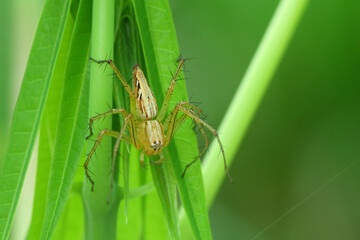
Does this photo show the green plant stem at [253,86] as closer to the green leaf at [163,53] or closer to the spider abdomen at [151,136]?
the spider abdomen at [151,136]


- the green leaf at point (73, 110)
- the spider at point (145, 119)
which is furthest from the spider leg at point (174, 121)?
the green leaf at point (73, 110)

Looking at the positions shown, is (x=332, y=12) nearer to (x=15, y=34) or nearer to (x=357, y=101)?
(x=357, y=101)

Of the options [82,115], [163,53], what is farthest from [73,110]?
[163,53]

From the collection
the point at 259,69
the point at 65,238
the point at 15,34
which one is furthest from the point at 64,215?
the point at 15,34

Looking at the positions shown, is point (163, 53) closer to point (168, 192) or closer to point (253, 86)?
point (168, 192)

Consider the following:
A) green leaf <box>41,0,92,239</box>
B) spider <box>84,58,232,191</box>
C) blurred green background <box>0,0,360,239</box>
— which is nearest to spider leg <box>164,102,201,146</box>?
spider <box>84,58,232,191</box>
